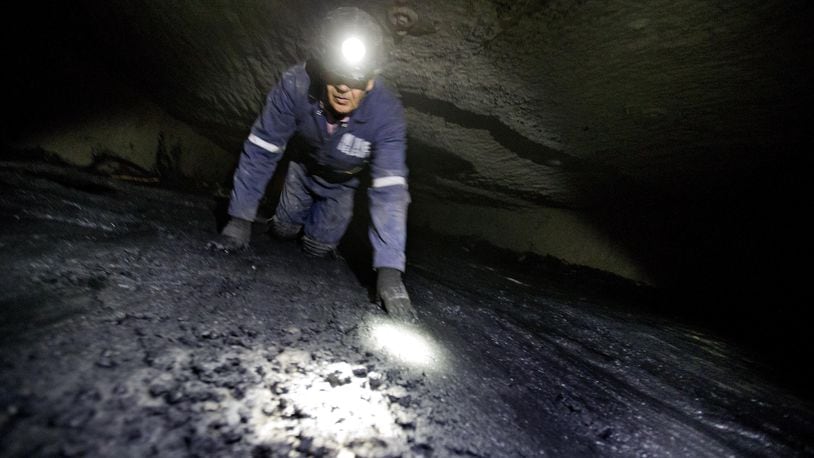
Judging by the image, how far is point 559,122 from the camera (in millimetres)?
2768

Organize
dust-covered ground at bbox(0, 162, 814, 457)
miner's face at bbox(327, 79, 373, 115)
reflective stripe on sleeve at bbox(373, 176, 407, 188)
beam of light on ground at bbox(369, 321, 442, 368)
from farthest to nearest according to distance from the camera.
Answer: reflective stripe on sleeve at bbox(373, 176, 407, 188), miner's face at bbox(327, 79, 373, 115), beam of light on ground at bbox(369, 321, 442, 368), dust-covered ground at bbox(0, 162, 814, 457)

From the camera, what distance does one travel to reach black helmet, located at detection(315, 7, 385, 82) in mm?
1919

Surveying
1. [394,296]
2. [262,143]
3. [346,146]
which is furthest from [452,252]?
[262,143]

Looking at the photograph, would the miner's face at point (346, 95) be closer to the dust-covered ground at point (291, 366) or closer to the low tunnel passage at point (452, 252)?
the low tunnel passage at point (452, 252)

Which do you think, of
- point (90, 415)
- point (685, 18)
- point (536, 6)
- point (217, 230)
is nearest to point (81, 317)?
point (90, 415)

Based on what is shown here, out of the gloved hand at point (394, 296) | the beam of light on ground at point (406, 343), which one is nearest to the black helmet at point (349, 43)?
the gloved hand at point (394, 296)

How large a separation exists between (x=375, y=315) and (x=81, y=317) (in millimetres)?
1082

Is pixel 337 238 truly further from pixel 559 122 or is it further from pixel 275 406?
pixel 275 406

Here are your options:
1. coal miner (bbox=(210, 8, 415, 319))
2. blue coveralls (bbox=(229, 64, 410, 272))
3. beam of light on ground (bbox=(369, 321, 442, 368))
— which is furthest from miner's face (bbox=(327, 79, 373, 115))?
A: beam of light on ground (bbox=(369, 321, 442, 368))

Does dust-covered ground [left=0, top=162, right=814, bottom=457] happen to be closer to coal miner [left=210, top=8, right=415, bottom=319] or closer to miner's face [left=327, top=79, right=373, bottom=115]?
coal miner [left=210, top=8, right=415, bottom=319]

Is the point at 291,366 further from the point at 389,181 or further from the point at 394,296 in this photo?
the point at 389,181

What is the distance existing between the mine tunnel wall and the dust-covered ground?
57.7 inches

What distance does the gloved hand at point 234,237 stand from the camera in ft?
6.95

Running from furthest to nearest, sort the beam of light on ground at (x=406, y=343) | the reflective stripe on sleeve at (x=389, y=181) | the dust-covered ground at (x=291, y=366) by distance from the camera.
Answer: the reflective stripe on sleeve at (x=389, y=181), the beam of light on ground at (x=406, y=343), the dust-covered ground at (x=291, y=366)
